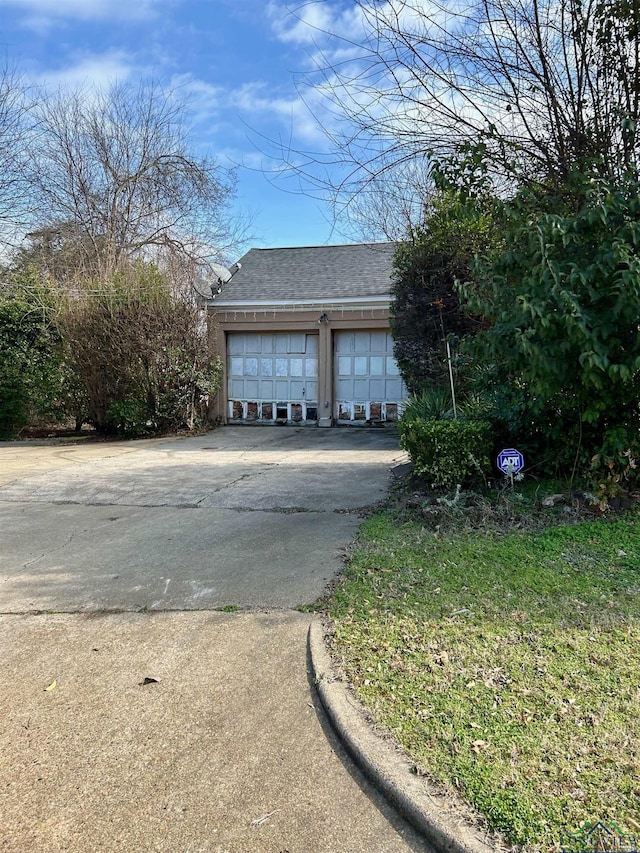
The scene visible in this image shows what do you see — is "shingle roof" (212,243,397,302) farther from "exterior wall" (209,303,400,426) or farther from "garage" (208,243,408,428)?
"exterior wall" (209,303,400,426)

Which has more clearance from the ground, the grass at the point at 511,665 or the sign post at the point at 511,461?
the sign post at the point at 511,461

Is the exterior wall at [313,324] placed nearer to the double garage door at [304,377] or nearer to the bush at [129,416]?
the double garage door at [304,377]

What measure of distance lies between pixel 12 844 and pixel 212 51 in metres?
7.43

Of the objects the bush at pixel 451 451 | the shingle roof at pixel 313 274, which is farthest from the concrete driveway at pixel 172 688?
A: the shingle roof at pixel 313 274

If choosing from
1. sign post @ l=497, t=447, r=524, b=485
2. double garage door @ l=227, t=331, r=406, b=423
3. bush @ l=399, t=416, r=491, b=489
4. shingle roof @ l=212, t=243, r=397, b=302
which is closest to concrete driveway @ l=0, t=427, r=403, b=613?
bush @ l=399, t=416, r=491, b=489

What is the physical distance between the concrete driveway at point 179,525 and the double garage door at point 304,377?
13.0 ft

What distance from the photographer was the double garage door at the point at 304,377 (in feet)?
46.9

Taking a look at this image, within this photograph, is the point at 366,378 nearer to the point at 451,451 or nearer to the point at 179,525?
the point at 451,451

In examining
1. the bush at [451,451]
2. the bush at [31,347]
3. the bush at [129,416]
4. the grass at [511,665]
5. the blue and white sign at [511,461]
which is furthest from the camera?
the bush at [31,347]

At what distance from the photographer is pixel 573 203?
5.57 meters

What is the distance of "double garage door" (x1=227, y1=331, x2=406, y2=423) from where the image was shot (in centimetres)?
1428

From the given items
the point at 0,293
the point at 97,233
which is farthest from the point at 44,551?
the point at 97,233

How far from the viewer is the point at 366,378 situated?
567 inches

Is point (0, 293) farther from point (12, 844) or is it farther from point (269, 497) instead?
point (12, 844)
